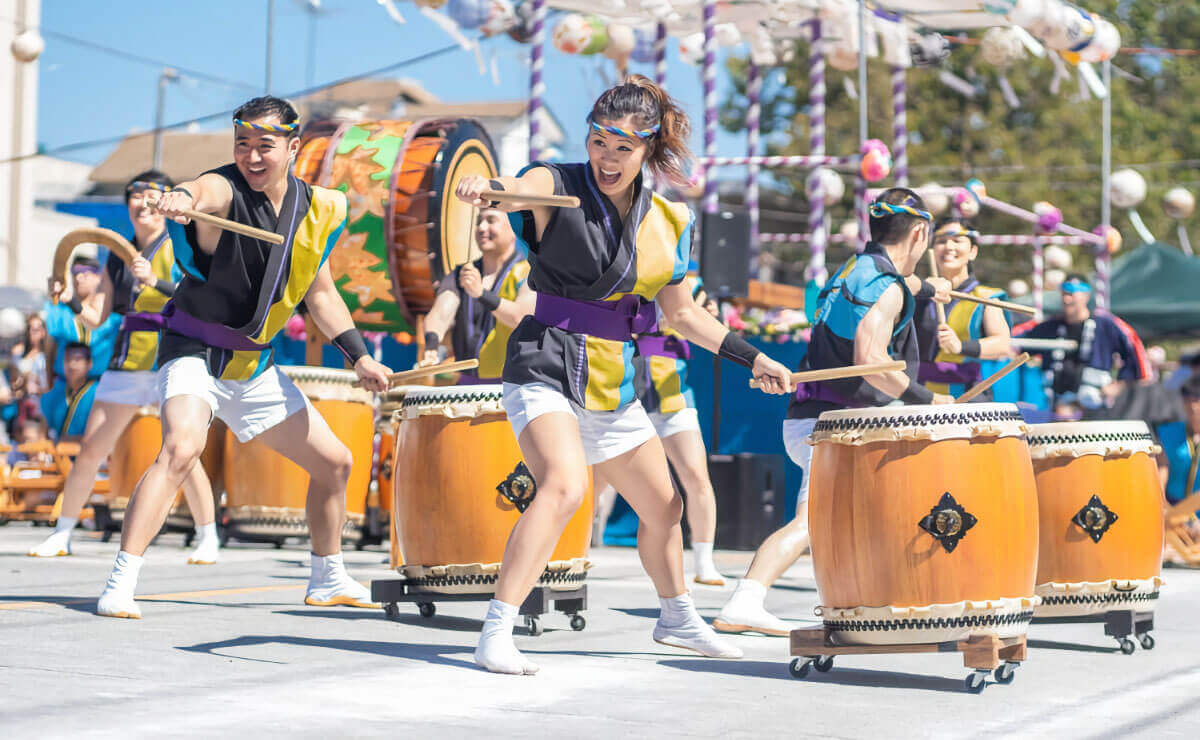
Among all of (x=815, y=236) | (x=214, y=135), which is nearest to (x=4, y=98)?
(x=214, y=135)

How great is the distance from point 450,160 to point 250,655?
584cm

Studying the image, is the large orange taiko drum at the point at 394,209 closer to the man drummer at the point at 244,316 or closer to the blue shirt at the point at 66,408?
the blue shirt at the point at 66,408

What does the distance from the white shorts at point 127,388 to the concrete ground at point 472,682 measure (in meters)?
1.51

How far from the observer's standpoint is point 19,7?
4228 cm

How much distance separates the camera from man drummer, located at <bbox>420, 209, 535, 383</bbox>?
7262 mm

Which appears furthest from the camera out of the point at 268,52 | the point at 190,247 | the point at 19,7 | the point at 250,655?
the point at 19,7

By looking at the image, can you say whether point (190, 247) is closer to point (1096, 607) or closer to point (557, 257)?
point (557, 257)

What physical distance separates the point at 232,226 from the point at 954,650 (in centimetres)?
271

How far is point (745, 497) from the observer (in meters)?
10.9

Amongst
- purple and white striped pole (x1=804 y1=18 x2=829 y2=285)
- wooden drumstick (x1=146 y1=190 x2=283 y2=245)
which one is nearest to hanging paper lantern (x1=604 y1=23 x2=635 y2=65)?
purple and white striped pole (x1=804 y1=18 x2=829 y2=285)

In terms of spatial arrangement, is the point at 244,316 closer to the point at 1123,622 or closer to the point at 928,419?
the point at 928,419

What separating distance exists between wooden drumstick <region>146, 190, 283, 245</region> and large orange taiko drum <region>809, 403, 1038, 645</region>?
6.72 feet

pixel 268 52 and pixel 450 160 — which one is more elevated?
pixel 268 52

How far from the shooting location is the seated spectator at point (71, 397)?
11680 millimetres
